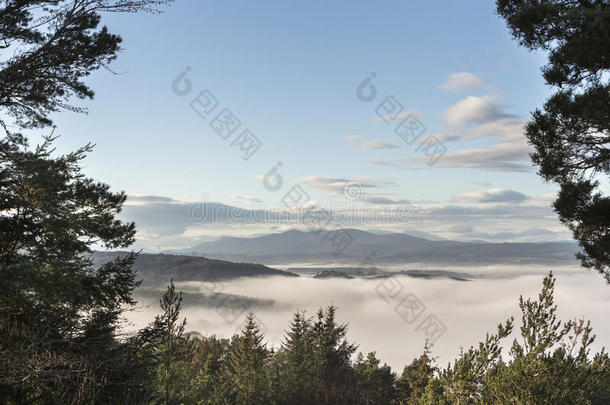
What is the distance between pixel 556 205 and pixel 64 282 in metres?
12.7

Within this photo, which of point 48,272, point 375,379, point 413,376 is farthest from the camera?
point 375,379

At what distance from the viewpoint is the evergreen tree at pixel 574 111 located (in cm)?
1027

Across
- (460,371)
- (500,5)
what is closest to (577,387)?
(460,371)

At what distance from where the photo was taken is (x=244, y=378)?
29953 mm

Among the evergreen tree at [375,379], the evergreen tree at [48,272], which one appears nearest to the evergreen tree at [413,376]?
the evergreen tree at [375,379]

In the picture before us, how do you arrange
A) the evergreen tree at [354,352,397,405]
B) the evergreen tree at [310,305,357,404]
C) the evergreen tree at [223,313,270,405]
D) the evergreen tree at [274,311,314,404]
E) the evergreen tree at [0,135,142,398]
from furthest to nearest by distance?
the evergreen tree at [354,352,397,405], the evergreen tree at [310,305,357,404], the evergreen tree at [274,311,314,404], the evergreen tree at [223,313,270,405], the evergreen tree at [0,135,142,398]

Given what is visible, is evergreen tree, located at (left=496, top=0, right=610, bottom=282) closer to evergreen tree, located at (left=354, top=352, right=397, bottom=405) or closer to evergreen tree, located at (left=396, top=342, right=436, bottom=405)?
evergreen tree, located at (left=396, top=342, right=436, bottom=405)

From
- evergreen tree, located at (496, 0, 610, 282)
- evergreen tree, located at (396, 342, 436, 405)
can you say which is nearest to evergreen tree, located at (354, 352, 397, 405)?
evergreen tree, located at (396, 342, 436, 405)

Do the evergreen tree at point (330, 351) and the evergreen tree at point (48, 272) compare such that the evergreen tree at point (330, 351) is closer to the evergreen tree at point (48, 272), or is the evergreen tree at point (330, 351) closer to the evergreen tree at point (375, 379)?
the evergreen tree at point (375, 379)

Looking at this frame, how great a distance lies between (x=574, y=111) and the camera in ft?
36.8

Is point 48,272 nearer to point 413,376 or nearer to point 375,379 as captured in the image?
point 413,376

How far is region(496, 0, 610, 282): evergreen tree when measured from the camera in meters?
10.3

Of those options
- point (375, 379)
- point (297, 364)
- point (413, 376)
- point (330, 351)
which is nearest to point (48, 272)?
point (297, 364)

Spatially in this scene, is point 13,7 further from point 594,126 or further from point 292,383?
point 292,383
